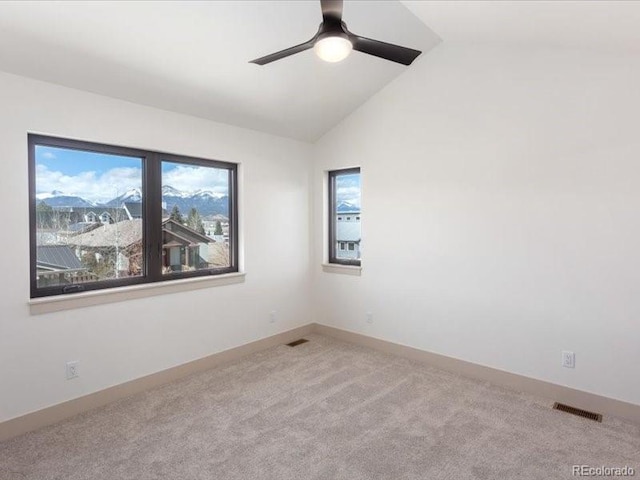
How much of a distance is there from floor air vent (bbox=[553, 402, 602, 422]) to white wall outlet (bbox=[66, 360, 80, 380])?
11.5 ft

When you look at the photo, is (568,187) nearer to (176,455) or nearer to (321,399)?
(321,399)

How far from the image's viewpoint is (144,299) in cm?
316

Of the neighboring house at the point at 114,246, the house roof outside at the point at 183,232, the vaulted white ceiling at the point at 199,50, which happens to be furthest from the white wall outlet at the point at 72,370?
the vaulted white ceiling at the point at 199,50

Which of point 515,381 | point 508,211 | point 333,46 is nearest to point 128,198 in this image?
point 333,46

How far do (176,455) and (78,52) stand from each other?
8.51 feet

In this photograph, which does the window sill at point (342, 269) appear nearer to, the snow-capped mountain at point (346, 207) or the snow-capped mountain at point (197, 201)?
the snow-capped mountain at point (346, 207)

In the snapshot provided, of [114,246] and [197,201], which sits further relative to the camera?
[197,201]

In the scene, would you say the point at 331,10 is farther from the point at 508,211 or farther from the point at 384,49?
the point at 508,211

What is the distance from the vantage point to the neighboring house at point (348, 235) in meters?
4.36

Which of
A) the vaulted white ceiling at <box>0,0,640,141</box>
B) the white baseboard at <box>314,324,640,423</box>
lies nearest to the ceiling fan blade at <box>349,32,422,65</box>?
the vaulted white ceiling at <box>0,0,640,141</box>

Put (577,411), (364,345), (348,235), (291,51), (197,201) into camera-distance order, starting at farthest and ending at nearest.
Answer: (348,235) < (364,345) < (197,201) < (577,411) < (291,51)

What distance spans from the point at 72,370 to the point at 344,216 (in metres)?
2.99

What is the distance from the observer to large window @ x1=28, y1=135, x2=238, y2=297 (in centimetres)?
274

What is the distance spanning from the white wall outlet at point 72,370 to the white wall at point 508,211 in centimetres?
267
